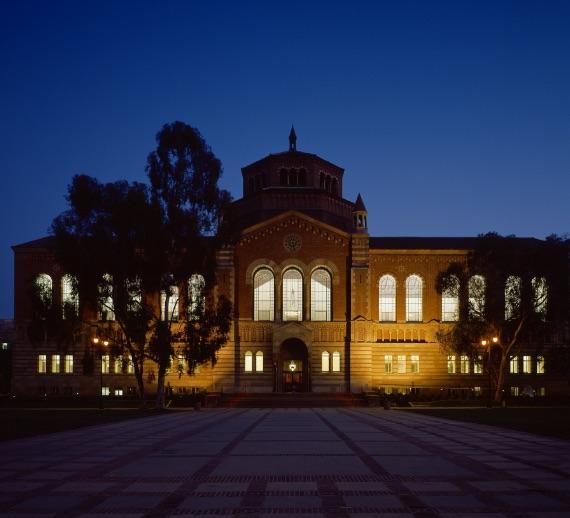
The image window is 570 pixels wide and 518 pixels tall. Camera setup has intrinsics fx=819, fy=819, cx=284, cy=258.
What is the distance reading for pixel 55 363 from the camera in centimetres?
7856

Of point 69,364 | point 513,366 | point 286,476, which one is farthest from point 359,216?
point 286,476

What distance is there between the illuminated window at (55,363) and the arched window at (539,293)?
44126mm

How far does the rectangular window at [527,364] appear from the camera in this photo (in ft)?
258

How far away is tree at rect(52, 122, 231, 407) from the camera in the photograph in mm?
54781

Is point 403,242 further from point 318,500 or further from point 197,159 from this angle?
point 318,500

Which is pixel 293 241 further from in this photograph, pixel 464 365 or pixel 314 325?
pixel 464 365

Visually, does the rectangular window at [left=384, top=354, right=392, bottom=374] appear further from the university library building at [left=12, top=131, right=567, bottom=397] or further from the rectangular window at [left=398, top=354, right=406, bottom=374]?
the rectangular window at [left=398, top=354, right=406, bottom=374]

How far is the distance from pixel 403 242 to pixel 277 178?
14178mm

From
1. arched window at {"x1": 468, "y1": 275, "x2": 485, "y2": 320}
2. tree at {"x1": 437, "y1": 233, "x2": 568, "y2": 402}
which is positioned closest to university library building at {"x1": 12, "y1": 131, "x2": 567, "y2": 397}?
tree at {"x1": 437, "y1": 233, "x2": 568, "y2": 402}

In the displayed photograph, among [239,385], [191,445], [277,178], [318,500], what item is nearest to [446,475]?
[318,500]

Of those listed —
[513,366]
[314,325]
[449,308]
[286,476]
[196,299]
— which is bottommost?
[513,366]

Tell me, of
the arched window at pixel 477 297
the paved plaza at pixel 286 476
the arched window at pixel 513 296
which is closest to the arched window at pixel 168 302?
the arched window at pixel 477 297

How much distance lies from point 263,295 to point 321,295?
544 cm

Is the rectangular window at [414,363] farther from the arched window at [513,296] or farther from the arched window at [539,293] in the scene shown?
the arched window at [539,293]
